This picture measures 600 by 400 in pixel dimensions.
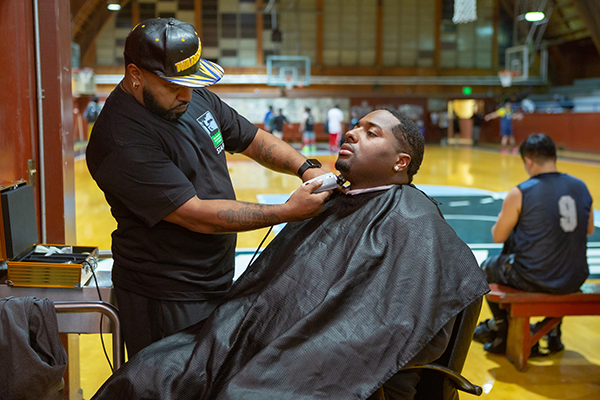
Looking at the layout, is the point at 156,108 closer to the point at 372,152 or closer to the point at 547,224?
the point at 372,152

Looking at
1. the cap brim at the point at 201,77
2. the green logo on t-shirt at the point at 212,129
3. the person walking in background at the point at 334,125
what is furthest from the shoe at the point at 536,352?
the person walking in background at the point at 334,125

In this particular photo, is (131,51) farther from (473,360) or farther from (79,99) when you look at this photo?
(79,99)

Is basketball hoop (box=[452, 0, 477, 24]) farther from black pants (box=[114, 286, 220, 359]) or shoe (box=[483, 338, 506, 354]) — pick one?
black pants (box=[114, 286, 220, 359])

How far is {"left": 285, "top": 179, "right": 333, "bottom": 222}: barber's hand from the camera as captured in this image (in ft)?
5.18

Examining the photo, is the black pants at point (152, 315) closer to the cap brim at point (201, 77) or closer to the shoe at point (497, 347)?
the cap brim at point (201, 77)

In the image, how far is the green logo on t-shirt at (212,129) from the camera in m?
1.77

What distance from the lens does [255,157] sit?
207cm

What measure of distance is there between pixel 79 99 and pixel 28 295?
1736 cm

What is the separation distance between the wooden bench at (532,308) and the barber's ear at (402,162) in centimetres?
127

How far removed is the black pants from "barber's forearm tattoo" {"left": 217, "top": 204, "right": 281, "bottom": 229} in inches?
13.4

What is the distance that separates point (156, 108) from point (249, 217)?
1.40 ft

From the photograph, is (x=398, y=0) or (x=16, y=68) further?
(x=398, y=0)

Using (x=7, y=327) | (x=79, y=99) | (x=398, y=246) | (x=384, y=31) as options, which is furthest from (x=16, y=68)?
(x=384, y=31)

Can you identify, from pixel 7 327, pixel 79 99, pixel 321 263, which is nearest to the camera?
pixel 7 327
